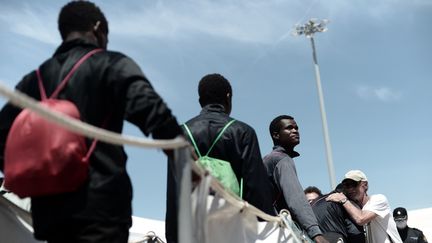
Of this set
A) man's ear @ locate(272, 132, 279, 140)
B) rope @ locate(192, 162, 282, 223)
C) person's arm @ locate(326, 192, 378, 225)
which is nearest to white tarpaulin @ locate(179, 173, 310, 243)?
rope @ locate(192, 162, 282, 223)

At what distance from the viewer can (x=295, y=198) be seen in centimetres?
396

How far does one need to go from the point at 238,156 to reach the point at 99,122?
1253mm

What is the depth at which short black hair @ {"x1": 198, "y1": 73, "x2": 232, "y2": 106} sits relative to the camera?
12.2 ft

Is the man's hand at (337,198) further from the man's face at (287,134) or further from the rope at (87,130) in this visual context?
the rope at (87,130)

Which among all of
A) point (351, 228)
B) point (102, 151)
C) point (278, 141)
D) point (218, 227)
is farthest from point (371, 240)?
point (102, 151)

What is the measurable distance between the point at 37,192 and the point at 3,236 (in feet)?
3.94

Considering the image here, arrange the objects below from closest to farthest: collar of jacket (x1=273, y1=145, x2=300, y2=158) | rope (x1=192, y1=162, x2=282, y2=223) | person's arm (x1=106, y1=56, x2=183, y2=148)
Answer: person's arm (x1=106, y1=56, x2=183, y2=148)
rope (x1=192, y1=162, x2=282, y2=223)
collar of jacket (x1=273, y1=145, x2=300, y2=158)

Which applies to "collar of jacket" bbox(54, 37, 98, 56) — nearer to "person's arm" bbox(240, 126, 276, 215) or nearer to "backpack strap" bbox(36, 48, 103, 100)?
"backpack strap" bbox(36, 48, 103, 100)

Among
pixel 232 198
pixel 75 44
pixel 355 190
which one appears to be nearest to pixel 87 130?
pixel 75 44

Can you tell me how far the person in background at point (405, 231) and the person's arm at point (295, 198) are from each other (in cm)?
497

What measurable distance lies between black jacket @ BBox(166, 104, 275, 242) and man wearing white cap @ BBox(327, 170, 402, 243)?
1613mm

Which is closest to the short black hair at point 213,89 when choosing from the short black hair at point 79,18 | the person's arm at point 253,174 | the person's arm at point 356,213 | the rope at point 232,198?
the person's arm at point 253,174

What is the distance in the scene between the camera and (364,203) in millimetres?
5160

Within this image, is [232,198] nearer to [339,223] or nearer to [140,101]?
[140,101]
